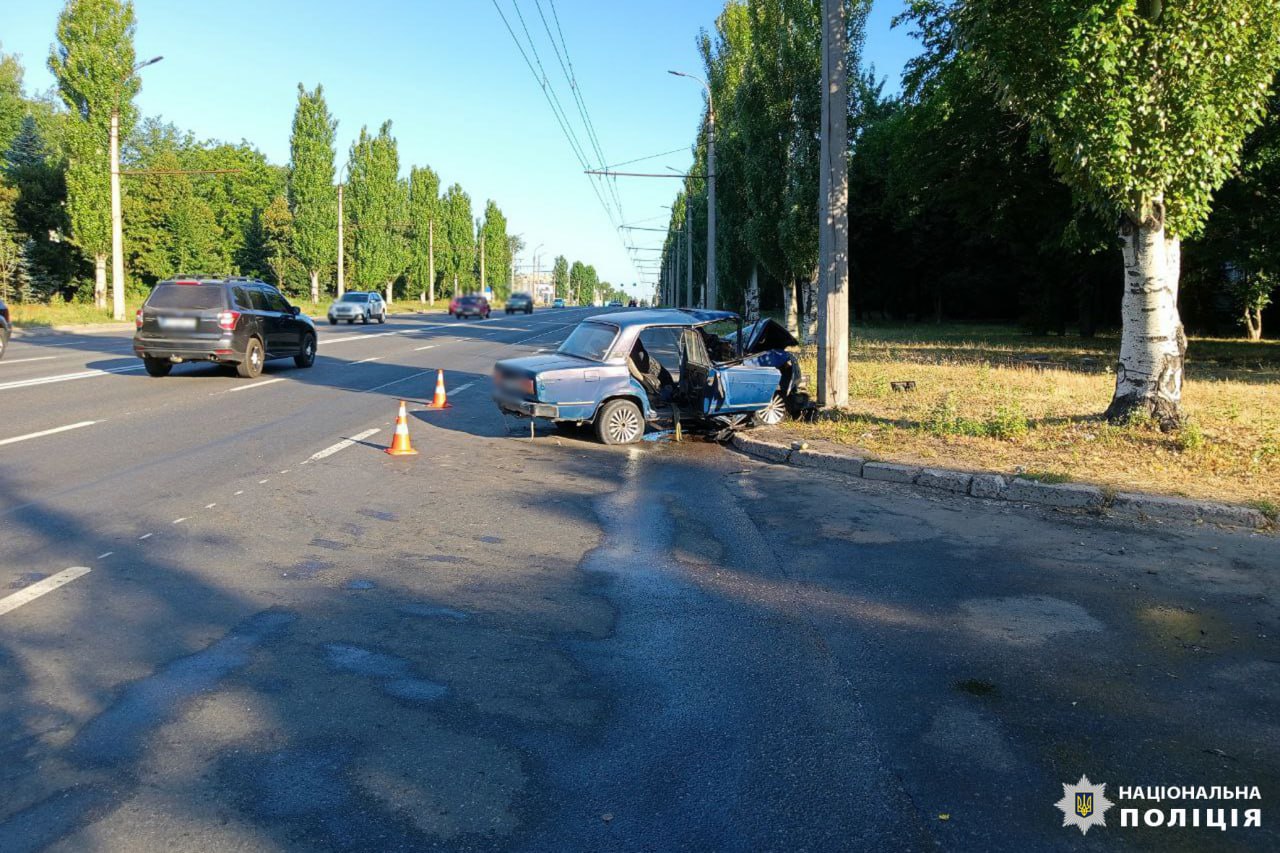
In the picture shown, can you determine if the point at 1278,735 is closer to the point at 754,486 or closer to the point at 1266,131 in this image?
the point at 754,486

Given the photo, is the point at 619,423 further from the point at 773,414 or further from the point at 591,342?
the point at 773,414

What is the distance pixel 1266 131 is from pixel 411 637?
70.6 feet

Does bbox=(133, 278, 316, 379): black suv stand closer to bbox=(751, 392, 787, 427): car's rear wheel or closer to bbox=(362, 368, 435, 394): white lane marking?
bbox=(362, 368, 435, 394): white lane marking

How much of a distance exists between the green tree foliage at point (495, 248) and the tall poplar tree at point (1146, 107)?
120646 mm

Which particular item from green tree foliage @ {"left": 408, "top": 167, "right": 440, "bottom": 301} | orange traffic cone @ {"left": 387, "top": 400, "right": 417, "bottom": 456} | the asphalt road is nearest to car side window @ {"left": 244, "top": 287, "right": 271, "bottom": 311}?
orange traffic cone @ {"left": 387, "top": 400, "right": 417, "bottom": 456}

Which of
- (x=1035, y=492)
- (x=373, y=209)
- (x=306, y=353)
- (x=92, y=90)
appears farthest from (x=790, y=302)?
(x=373, y=209)

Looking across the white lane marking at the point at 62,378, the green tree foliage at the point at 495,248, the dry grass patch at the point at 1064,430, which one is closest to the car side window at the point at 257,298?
the white lane marking at the point at 62,378

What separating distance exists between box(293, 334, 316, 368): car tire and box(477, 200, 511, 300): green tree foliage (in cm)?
10936

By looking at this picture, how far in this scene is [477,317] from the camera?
6147 cm

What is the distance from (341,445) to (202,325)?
766 cm

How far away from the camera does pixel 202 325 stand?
1689 cm

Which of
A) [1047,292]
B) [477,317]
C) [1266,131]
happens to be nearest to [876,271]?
[1047,292]

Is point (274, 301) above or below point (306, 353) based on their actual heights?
above

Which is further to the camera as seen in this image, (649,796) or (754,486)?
(754,486)
